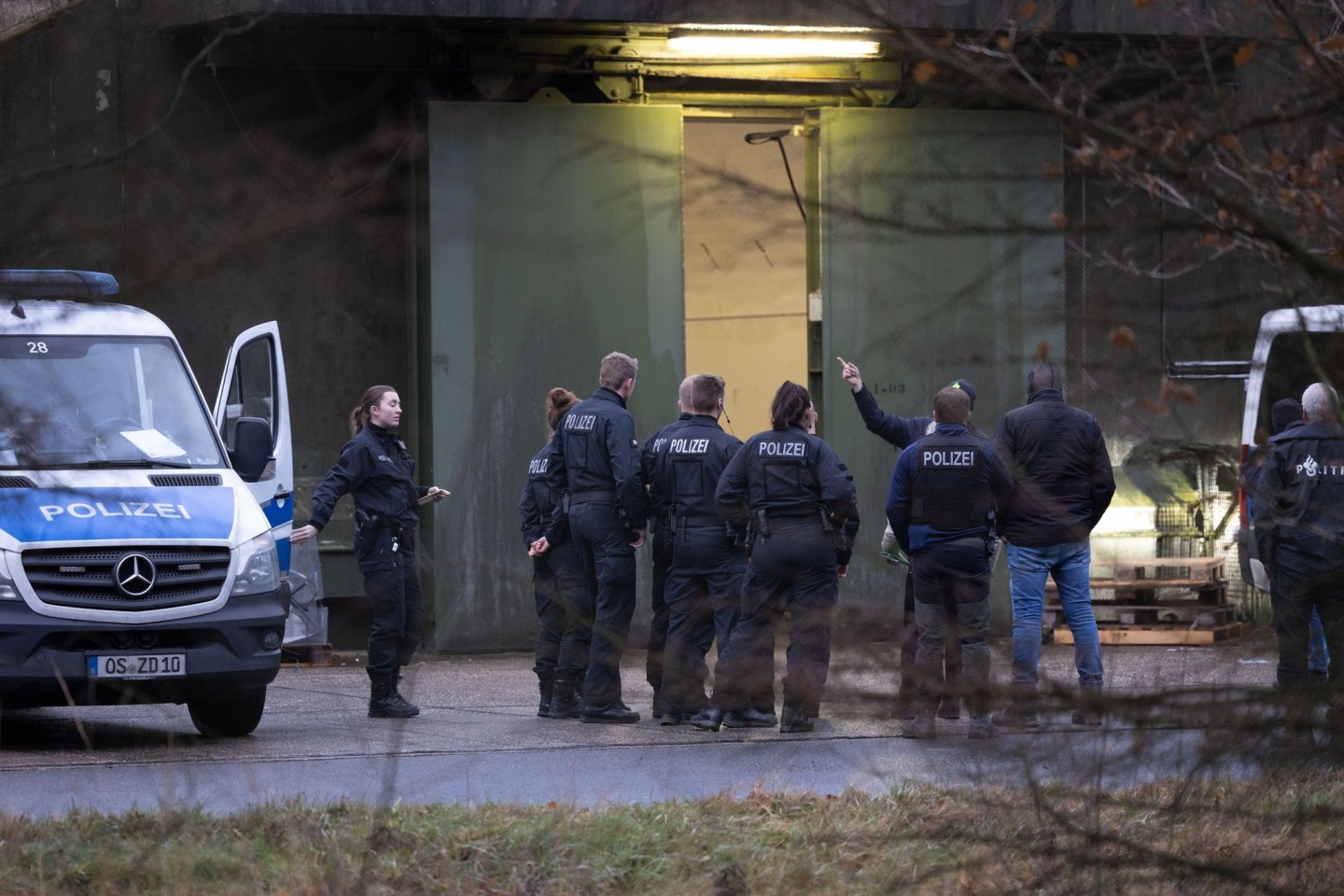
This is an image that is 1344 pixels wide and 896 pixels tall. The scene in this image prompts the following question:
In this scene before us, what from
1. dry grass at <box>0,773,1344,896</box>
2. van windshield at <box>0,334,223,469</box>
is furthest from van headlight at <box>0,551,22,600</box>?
van windshield at <box>0,334,223,469</box>

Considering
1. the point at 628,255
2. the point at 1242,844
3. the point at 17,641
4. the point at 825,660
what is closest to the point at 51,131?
the point at 825,660

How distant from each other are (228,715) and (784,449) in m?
3.25

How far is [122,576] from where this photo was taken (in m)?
8.84

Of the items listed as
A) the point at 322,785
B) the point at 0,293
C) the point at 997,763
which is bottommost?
the point at 322,785

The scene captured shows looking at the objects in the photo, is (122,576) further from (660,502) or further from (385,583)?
(660,502)

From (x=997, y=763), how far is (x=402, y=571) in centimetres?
773

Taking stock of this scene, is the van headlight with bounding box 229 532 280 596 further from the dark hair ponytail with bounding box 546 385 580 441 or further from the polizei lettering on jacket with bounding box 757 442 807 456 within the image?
the polizei lettering on jacket with bounding box 757 442 807 456

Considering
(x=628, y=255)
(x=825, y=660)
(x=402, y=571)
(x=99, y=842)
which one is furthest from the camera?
(x=628, y=255)

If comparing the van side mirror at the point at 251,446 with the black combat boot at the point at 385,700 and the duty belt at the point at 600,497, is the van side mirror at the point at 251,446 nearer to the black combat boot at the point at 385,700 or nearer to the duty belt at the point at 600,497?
the black combat boot at the point at 385,700

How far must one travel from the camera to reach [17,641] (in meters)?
8.62

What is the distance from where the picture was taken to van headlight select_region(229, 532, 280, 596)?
30.3ft

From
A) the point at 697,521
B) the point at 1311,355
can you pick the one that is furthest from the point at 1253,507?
the point at 697,521

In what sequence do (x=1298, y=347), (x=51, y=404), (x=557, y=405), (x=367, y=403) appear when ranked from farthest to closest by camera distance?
(x=557, y=405) → (x=367, y=403) → (x=1298, y=347) → (x=51, y=404)

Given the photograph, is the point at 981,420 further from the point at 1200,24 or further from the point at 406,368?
the point at 1200,24
